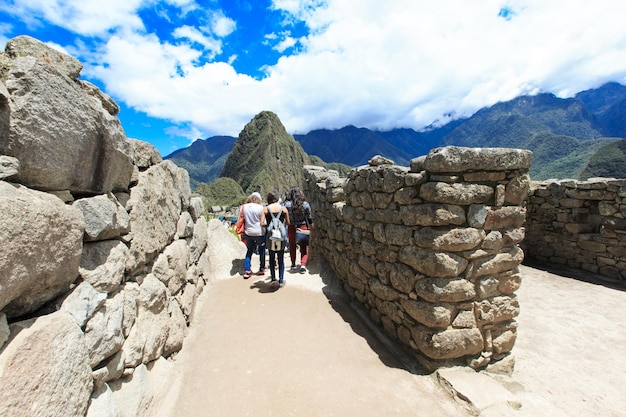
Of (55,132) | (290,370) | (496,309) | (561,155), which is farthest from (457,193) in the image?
(561,155)

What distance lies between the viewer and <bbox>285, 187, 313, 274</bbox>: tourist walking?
6.75 metres

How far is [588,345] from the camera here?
4.73 metres

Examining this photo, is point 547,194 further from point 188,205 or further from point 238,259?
point 188,205

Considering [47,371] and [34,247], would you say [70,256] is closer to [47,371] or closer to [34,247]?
[34,247]

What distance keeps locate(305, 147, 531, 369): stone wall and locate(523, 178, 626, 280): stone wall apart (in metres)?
6.54

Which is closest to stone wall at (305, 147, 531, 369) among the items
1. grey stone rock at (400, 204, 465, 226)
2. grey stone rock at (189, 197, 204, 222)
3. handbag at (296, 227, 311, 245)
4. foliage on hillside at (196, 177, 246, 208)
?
grey stone rock at (400, 204, 465, 226)

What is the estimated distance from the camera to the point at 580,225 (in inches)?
328

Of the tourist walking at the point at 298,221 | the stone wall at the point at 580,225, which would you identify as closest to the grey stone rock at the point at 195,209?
the tourist walking at the point at 298,221

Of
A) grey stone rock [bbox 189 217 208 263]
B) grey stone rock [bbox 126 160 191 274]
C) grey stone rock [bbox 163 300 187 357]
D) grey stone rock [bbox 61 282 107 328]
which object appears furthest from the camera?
grey stone rock [bbox 189 217 208 263]

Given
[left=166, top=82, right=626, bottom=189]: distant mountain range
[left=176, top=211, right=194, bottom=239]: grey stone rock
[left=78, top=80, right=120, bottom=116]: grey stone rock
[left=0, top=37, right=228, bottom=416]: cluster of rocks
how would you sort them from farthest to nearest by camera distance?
[left=166, top=82, right=626, bottom=189]: distant mountain range → [left=176, top=211, right=194, bottom=239]: grey stone rock → [left=78, top=80, right=120, bottom=116]: grey stone rock → [left=0, top=37, right=228, bottom=416]: cluster of rocks

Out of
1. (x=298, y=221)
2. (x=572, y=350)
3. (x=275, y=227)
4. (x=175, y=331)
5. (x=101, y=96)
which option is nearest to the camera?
(x=101, y=96)

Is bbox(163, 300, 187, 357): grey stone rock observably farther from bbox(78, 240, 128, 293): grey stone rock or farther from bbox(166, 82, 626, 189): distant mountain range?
bbox(166, 82, 626, 189): distant mountain range

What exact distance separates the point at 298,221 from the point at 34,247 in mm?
5393

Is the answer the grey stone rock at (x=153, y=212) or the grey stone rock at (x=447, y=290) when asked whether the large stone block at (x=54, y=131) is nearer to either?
the grey stone rock at (x=153, y=212)
